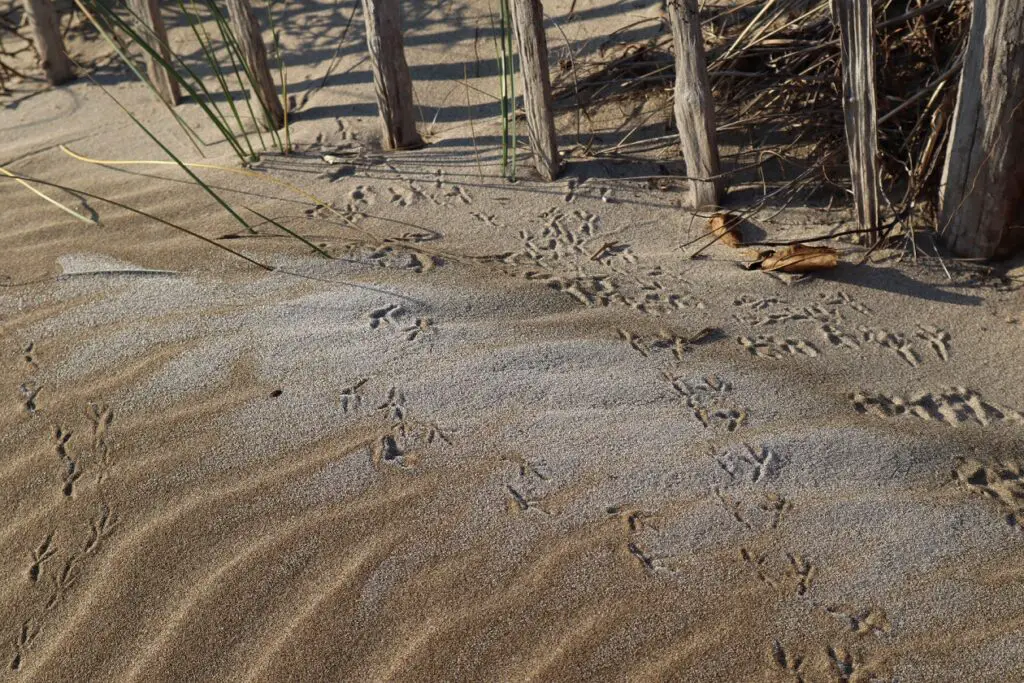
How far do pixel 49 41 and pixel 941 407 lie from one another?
4456 millimetres

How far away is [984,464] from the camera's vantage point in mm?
2117

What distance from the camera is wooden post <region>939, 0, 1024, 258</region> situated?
243cm

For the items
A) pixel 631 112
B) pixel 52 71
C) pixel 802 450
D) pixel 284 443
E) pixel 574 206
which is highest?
pixel 52 71

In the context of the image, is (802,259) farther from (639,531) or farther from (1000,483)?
(639,531)

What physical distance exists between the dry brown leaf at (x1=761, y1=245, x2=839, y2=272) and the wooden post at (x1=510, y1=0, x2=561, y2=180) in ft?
3.05

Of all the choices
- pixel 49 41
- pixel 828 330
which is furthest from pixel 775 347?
pixel 49 41

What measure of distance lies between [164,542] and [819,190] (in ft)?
7.92

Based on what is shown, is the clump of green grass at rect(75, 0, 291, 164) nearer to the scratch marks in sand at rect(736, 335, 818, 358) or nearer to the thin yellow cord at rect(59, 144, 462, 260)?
the thin yellow cord at rect(59, 144, 462, 260)

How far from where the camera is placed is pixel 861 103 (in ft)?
8.77

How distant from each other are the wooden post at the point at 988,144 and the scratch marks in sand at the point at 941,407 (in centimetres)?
63

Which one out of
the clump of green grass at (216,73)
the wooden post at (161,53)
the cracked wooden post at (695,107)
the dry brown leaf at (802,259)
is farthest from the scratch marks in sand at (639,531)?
the wooden post at (161,53)

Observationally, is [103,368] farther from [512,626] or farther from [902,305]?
[902,305]

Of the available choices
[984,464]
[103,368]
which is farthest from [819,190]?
[103,368]

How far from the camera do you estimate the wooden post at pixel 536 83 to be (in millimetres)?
3053
